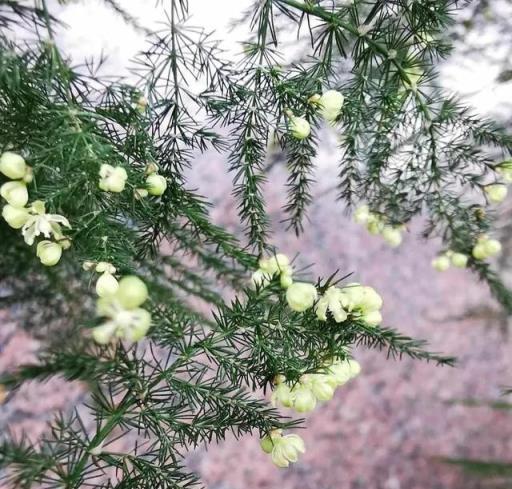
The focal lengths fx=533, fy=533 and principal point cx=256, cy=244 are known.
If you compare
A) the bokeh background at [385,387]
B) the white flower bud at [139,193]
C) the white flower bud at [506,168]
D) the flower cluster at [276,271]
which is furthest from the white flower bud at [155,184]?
the bokeh background at [385,387]

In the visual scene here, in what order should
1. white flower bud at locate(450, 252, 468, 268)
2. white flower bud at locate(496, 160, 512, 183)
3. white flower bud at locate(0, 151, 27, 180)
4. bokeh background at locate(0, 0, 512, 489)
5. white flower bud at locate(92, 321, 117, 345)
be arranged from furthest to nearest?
1. bokeh background at locate(0, 0, 512, 489)
2. white flower bud at locate(450, 252, 468, 268)
3. white flower bud at locate(496, 160, 512, 183)
4. white flower bud at locate(0, 151, 27, 180)
5. white flower bud at locate(92, 321, 117, 345)

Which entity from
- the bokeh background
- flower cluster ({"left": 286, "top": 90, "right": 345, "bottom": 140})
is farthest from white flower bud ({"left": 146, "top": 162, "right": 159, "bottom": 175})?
the bokeh background

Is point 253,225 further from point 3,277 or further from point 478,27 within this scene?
point 478,27

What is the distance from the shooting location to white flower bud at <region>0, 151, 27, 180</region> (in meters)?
0.41

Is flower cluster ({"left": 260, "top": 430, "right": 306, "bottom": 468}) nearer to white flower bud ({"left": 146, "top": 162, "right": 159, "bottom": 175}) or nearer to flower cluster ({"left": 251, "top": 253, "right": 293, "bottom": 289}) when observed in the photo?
flower cluster ({"left": 251, "top": 253, "right": 293, "bottom": 289})

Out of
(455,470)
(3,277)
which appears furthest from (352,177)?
(455,470)

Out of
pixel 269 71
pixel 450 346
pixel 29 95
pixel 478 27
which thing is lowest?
pixel 29 95

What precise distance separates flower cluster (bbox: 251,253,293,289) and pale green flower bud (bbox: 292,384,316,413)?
0.09 metres

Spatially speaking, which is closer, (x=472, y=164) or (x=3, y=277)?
(x=472, y=164)

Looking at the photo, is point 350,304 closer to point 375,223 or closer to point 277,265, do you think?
point 277,265

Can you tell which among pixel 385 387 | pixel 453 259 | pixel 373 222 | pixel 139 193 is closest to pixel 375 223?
pixel 373 222

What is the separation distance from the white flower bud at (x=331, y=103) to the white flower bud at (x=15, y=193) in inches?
10.6

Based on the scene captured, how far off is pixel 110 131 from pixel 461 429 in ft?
7.31

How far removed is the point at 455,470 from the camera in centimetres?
215
